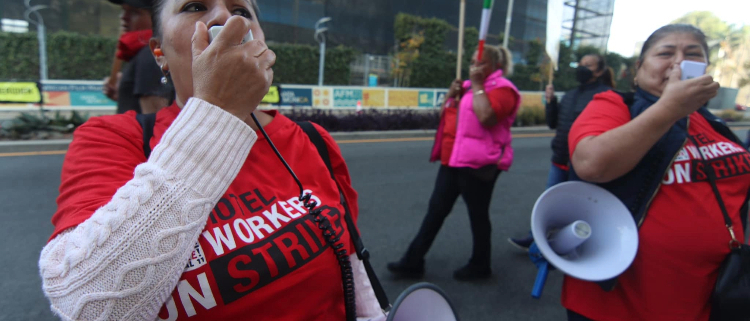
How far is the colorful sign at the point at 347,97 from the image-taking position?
14859 millimetres

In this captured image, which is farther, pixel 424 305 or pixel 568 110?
pixel 568 110

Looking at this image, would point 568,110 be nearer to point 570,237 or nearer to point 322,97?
point 570,237

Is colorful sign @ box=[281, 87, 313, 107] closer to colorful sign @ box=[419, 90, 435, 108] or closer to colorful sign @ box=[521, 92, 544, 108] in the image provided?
colorful sign @ box=[419, 90, 435, 108]

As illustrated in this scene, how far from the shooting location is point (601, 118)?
5.18 feet

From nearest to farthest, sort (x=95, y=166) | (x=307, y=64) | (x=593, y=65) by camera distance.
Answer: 1. (x=95, y=166)
2. (x=593, y=65)
3. (x=307, y=64)

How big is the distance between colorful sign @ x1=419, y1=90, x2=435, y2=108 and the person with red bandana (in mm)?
14327

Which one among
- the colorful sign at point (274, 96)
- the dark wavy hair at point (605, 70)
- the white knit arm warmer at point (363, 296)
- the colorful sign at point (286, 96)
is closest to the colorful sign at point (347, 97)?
the colorful sign at point (286, 96)

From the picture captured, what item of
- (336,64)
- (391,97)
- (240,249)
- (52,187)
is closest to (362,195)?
(52,187)

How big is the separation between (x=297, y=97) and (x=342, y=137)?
14.8 ft

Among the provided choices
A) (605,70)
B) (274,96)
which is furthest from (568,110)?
(274,96)

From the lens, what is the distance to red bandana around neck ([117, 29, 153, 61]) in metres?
2.35

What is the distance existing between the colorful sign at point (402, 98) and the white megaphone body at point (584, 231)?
46.0ft

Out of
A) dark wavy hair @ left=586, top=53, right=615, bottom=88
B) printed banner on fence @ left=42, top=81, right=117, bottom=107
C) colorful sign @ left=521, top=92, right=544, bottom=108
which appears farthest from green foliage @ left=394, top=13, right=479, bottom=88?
dark wavy hair @ left=586, top=53, right=615, bottom=88

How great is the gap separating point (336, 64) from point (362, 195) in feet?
52.9
